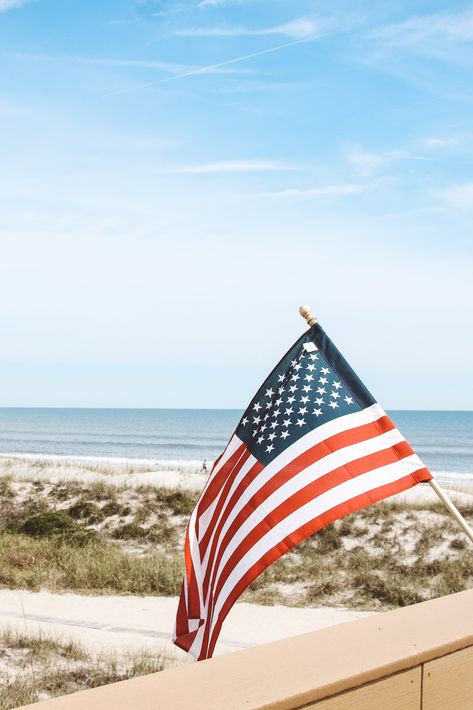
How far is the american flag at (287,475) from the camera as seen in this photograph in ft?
12.3

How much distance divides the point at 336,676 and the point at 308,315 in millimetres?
2276

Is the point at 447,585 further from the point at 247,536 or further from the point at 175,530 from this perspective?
the point at 247,536

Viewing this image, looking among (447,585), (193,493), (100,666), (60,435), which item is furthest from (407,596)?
(60,435)

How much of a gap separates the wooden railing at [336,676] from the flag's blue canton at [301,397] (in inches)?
51.4

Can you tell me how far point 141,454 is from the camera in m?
58.4

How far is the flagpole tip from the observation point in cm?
418

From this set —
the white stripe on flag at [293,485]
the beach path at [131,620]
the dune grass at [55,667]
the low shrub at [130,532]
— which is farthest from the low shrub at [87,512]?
the white stripe on flag at [293,485]

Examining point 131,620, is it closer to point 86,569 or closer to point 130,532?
point 86,569

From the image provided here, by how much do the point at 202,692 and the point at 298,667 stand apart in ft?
1.00

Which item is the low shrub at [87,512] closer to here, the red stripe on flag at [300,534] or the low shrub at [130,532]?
the low shrub at [130,532]

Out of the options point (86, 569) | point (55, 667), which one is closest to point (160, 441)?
point (86, 569)

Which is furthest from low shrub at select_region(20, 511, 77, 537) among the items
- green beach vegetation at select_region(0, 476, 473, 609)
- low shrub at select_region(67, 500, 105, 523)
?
low shrub at select_region(67, 500, 105, 523)

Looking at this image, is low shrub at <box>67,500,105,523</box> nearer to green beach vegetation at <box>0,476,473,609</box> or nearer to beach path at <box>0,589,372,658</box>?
green beach vegetation at <box>0,476,473,609</box>

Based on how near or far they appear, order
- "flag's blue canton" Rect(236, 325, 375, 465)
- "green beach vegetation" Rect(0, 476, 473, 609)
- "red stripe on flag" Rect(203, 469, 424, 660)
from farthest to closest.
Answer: "green beach vegetation" Rect(0, 476, 473, 609), "flag's blue canton" Rect(236, 325, 375, 465), "red stripe on flag" Rect(203, 469, 424, 660)
